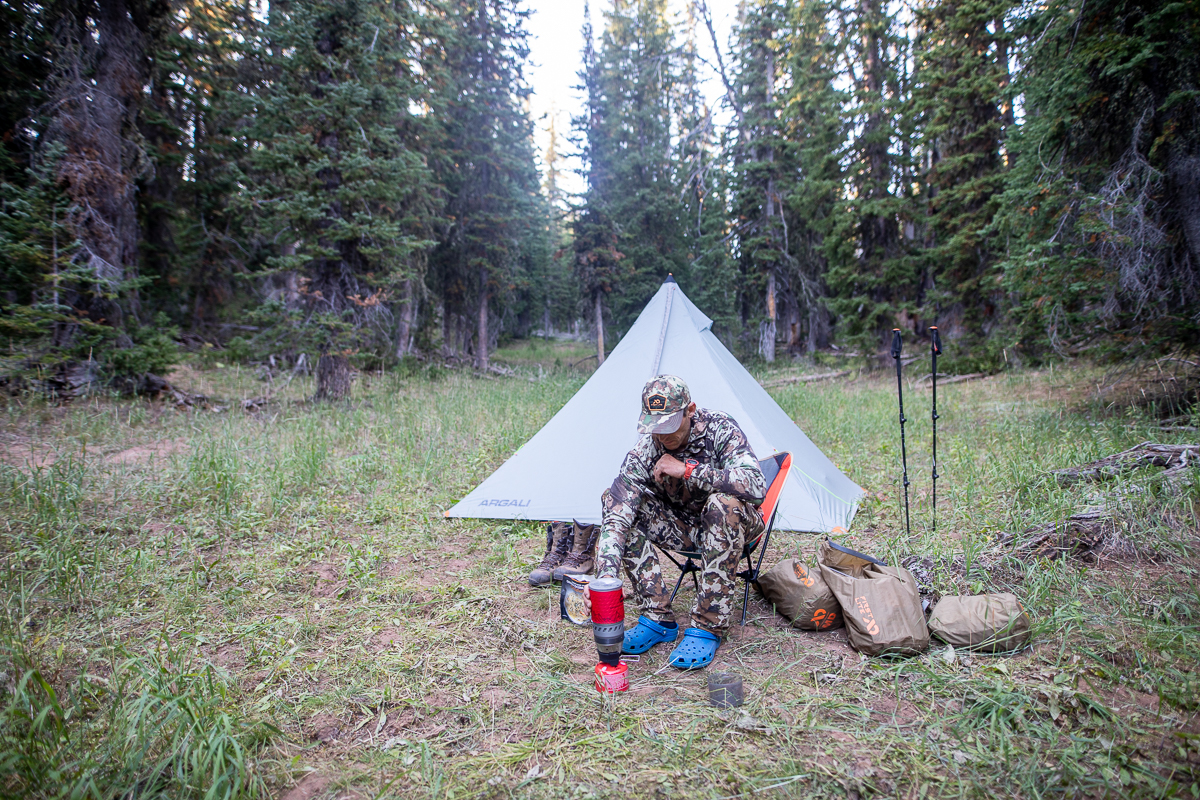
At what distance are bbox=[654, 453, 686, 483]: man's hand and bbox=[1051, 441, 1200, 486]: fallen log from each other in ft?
10.5

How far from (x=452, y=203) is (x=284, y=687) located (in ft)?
50.1

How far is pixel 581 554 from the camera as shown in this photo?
371cm

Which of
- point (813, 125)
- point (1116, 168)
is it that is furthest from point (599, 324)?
point (1116, 168)

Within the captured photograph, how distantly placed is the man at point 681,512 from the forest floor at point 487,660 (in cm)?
21

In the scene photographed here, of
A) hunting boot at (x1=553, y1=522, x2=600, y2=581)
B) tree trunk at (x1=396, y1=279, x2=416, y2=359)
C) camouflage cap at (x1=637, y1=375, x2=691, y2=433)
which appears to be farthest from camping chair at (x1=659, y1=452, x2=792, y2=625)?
tree trunk at (x1=396, y1=279, x2=416, y2=359)

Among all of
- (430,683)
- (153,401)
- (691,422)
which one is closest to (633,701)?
(430,683)

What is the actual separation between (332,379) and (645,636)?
8067 mm

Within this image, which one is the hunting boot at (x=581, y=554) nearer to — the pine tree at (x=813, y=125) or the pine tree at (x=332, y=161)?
the pine tree at (x=332, y=161)

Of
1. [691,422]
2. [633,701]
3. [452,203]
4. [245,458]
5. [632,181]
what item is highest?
[632,181]

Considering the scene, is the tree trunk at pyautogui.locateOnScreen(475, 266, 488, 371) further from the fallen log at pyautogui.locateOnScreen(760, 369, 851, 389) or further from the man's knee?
the man's knee

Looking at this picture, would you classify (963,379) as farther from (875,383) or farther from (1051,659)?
(1051,659)

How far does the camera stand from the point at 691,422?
3.04 metres

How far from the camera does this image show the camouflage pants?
2736 millimetres

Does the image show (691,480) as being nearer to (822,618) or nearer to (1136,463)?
(822,618)
